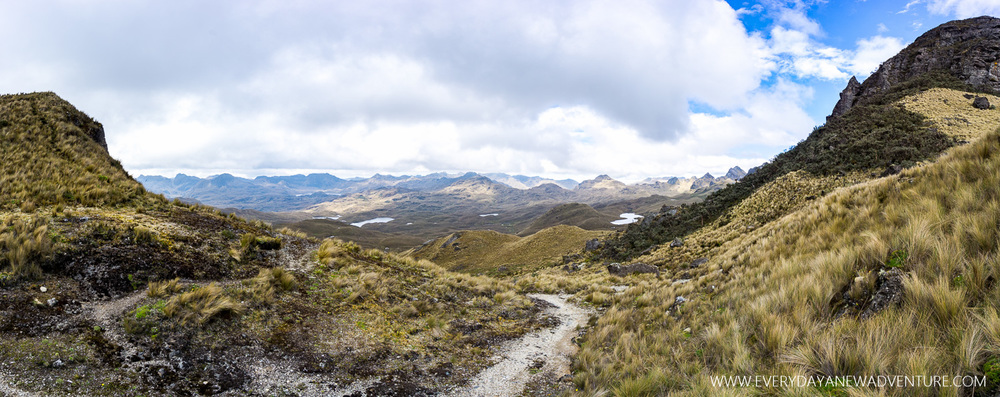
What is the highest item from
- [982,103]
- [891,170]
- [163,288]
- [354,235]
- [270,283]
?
[982,103]

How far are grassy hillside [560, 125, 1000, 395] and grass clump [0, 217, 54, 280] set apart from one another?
10302 mm

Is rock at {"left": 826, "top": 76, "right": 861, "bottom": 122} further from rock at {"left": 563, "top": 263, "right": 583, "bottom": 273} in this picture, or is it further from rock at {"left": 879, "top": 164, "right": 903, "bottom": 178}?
rock at {"left": 563, "top": 263, "right": 583, "bottom": 273}

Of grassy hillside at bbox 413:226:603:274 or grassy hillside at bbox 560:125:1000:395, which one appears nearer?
grassy hillside at bbox 560:125:1000:395

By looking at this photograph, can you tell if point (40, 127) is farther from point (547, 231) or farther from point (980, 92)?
point (980, 92)

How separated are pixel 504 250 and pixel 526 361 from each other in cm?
4689

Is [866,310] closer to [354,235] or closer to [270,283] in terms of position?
[270,283]

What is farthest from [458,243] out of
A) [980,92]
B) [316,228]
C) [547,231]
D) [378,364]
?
[316,228]

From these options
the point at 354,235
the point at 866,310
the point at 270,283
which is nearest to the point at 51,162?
the point at 270,283

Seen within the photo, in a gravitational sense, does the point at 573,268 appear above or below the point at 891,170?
below

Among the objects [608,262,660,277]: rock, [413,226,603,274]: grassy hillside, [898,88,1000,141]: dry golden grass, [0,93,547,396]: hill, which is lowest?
[413,226,603,274]: grassy hillside

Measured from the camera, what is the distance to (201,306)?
670 cm

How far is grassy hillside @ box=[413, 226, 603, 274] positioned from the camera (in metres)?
46.3

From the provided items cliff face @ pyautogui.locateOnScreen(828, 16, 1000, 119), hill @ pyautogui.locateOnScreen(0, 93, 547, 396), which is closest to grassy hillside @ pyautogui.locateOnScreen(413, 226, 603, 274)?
hill @ pyautogui.locateOnScreen(0, 93, 547, 396)

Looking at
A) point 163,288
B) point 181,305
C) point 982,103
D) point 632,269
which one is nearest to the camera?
point 181,305
